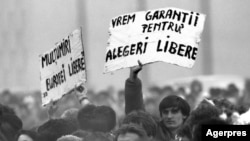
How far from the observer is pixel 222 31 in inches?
797

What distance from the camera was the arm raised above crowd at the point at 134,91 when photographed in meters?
6.78

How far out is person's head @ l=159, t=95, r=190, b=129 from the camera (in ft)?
21.3

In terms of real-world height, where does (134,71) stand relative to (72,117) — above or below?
above

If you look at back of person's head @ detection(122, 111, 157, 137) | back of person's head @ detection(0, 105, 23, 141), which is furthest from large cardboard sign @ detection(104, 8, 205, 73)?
back of person's head @ detection(122, 111, 157, 137)

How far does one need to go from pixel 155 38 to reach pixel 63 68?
2.91 feet

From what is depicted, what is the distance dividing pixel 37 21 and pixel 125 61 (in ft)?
46.9

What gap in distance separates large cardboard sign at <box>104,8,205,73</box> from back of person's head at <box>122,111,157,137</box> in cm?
89

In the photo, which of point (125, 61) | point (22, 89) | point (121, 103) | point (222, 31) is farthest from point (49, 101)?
point (222, 31)

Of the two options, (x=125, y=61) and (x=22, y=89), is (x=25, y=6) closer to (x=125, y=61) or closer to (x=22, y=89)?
(x=22, y=89)

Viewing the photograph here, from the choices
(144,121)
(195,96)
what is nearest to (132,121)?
(144,121)

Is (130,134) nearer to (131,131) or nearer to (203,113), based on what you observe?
(131,131)

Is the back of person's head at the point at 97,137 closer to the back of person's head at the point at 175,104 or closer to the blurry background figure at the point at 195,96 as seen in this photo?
the back of person's head at the point at 175,104

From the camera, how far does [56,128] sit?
634 cm
